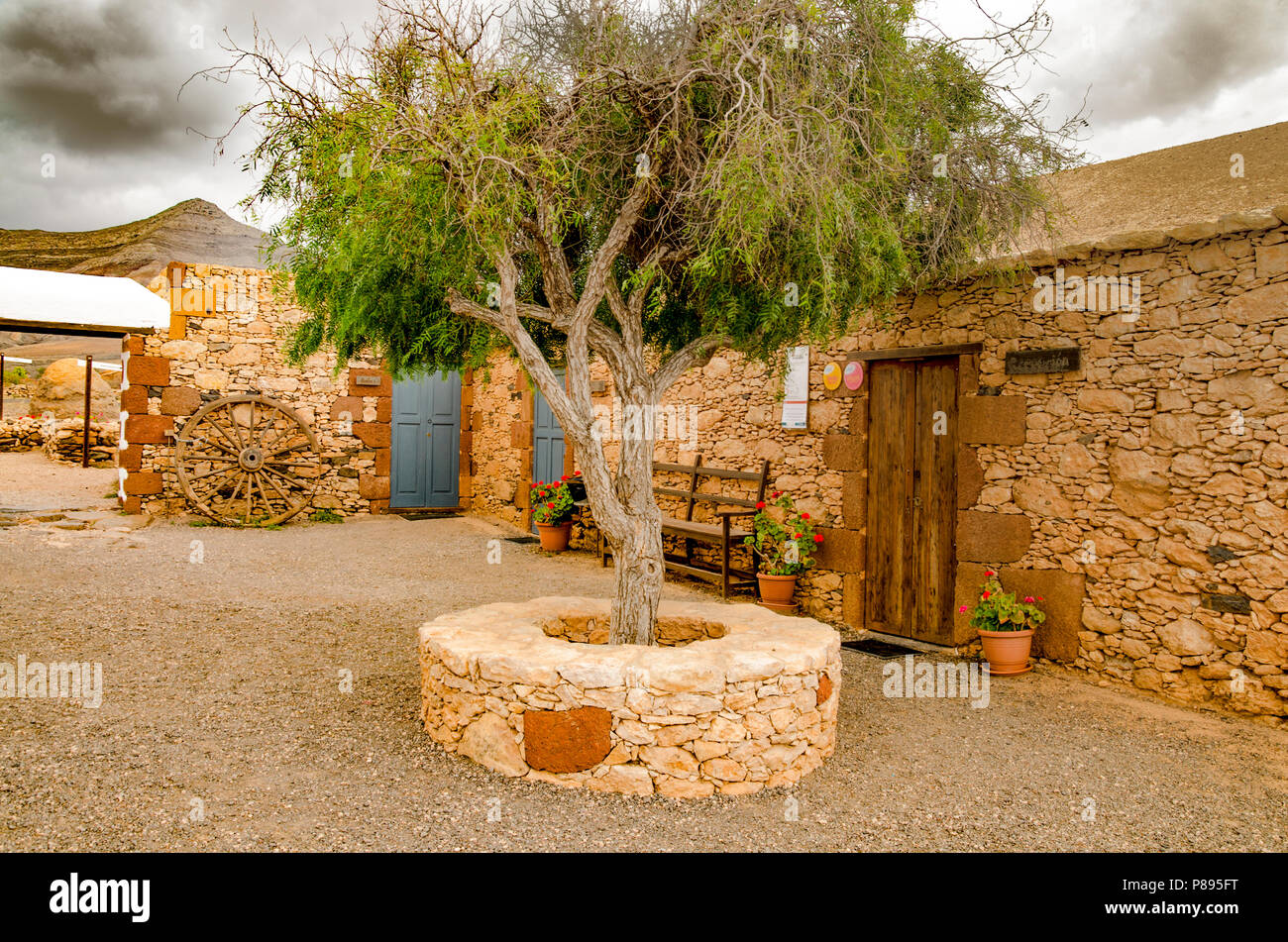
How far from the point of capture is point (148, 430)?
9.56 m

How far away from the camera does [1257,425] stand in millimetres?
4102

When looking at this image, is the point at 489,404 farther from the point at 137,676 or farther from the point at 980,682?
the point at 980,682

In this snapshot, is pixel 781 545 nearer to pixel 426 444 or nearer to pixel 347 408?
pixel 426 444

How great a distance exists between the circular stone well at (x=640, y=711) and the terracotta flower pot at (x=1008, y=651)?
6.03ft

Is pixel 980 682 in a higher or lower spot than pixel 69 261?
lower

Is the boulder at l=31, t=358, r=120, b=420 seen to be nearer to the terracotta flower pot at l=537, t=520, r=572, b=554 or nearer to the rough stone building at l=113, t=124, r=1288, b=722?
the terracotta flower pot at l=537, t=520, r=572, b=554

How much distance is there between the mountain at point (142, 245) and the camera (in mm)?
26094

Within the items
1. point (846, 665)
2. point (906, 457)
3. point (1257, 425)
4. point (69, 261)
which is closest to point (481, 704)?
point (846, 665)

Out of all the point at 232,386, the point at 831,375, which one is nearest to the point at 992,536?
the point at 831,375

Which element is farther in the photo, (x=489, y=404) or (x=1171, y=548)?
(x=489, y=404)

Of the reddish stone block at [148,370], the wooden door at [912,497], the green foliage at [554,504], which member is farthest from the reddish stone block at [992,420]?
the reddish stone block at [148,370]

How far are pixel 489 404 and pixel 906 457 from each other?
22.9 ft

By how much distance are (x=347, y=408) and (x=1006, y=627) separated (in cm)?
870

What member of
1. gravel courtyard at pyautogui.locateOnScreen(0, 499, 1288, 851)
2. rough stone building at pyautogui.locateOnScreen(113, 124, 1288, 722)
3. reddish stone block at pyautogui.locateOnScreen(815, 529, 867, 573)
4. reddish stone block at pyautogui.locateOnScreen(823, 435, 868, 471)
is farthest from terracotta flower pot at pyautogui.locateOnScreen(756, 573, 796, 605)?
gravel courtyard at pyautogui.locateOnScreen(0, 499, 1288, 851)
